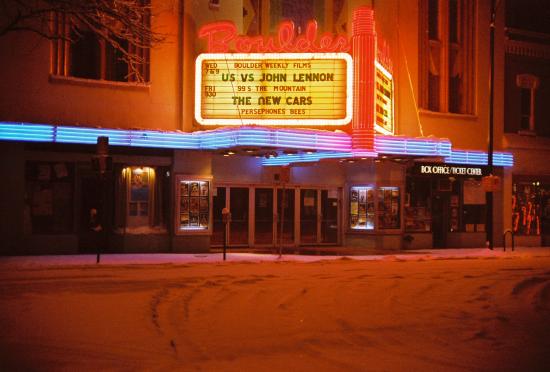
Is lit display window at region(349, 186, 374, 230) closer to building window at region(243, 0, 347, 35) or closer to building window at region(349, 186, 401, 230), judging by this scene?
building window at region(349, 186, 401, 230)

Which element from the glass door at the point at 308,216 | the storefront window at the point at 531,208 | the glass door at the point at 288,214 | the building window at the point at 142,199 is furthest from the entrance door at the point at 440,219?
the building window at the point at 142,199

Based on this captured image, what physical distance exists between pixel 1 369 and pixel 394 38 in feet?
68.3

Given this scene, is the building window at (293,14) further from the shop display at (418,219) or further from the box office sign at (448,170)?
the shop display at (418,219)

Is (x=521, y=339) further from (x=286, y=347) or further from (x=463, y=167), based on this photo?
(x=463, y=167)

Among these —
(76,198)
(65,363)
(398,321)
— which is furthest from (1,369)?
(76,198)

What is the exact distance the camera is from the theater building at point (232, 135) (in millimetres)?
20328

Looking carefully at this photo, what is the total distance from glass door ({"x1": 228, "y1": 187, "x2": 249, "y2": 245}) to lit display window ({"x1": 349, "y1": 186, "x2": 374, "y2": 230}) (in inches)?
159

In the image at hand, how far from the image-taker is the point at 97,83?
21.1 metres

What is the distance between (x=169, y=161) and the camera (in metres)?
22.1

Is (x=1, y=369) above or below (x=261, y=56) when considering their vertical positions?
below

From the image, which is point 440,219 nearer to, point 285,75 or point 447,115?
point 447,115

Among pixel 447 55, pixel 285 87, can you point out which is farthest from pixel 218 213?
pixel 447 55

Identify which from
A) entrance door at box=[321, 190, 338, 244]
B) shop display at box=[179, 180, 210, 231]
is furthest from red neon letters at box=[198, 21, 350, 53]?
entrance door at box=[321, 190, 338, 244]

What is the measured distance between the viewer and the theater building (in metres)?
20.3
